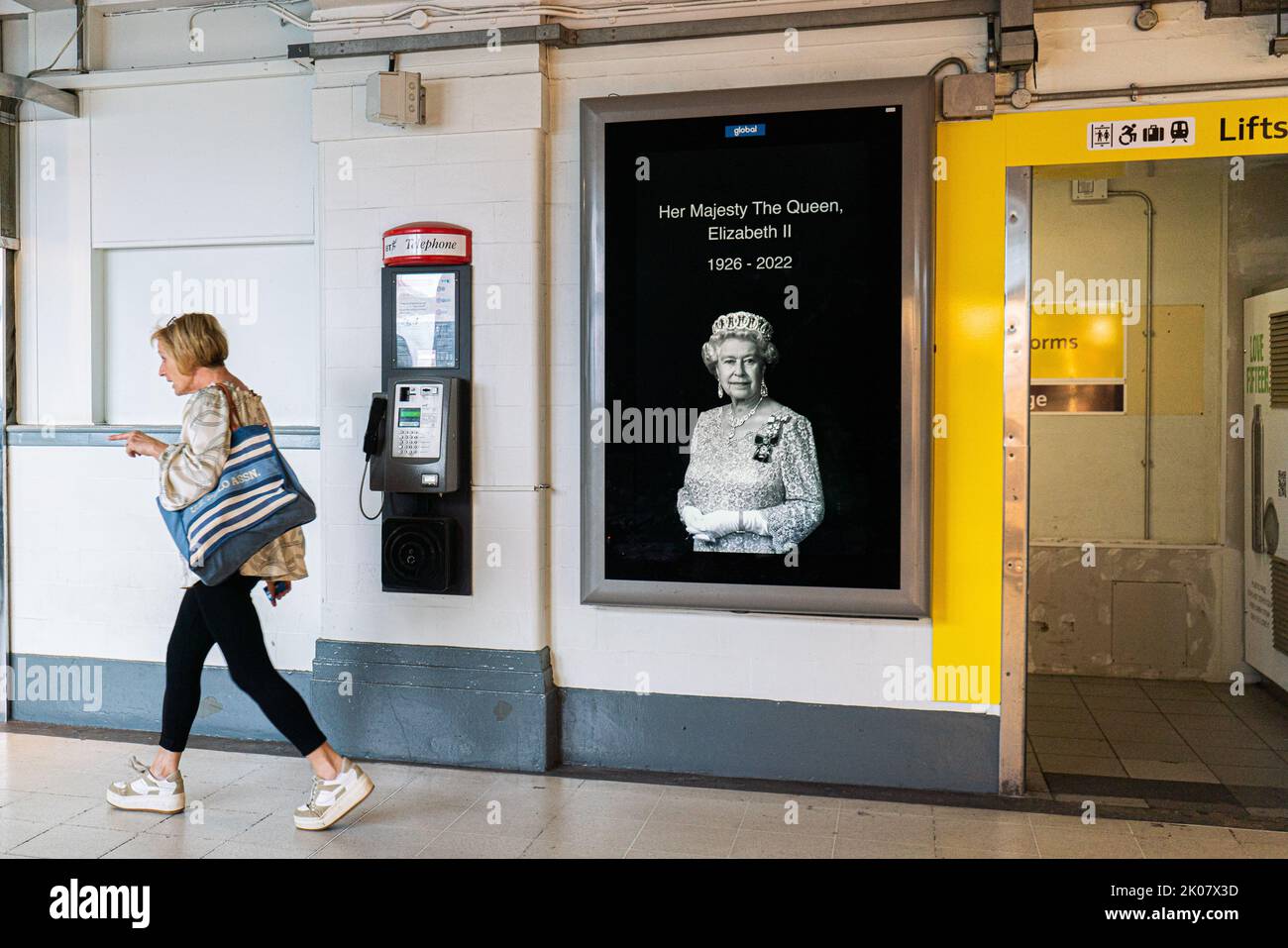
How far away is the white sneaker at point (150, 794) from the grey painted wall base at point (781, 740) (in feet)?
4.84

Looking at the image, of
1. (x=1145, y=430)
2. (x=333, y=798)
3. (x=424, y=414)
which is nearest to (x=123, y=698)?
(x=333, y=798)

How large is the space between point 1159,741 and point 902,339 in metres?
2.44

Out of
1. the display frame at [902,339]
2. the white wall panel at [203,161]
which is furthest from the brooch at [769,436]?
the white wall panel at [203,161]

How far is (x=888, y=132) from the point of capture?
4090 millimetres

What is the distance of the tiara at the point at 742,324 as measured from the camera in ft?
14.0

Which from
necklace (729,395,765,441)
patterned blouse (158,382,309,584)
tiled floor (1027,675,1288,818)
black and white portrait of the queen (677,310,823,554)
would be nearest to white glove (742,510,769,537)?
black and white portrait of the queen (677,310,823,554)

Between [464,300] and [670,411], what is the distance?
3.14 feet

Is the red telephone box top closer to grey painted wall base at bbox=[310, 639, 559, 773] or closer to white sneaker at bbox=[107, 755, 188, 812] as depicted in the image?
grey painted wall base at bbox=[310, 639, 559, 773]

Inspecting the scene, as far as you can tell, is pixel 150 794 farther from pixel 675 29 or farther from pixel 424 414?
pixel 675 29

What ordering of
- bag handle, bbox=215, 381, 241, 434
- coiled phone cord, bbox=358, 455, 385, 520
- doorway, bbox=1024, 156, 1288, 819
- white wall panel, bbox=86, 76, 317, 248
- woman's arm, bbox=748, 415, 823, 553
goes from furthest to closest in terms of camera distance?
doorway, bbox=1024, 156, 1288, 819 → white wall panel, bbox=86, 76, 317, 248 → coiled phone cord, bbox=358, 455, 385, 520 → woman's arm, bbox=748, 415, 823, 553 → bag handle, bbox=215, 381, 241, 434

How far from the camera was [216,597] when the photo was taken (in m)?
3.83

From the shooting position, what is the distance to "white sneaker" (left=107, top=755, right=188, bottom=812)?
13.2 ft

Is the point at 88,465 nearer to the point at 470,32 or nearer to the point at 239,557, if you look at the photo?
the point at 239,557

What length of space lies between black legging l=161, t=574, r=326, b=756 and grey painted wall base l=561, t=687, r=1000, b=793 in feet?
3.75
